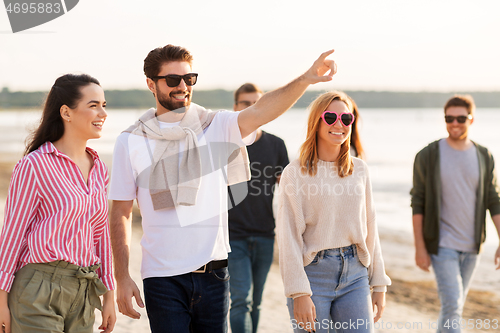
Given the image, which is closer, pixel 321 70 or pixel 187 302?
pixel 321 70

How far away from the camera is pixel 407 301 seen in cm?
716

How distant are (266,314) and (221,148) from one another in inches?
145

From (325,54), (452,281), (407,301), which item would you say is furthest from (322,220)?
(407,301)

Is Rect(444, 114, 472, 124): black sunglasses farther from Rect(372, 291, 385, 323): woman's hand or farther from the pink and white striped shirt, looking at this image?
the pink and white striped shirt

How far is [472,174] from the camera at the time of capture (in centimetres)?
491

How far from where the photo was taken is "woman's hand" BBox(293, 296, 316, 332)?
3.15 m

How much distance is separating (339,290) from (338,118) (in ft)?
3.64

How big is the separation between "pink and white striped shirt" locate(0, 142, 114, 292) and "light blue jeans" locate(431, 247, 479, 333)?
3.25 metres

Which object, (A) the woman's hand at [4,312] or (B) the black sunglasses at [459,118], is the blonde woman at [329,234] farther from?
(B) the black sunglasses at [459,118]

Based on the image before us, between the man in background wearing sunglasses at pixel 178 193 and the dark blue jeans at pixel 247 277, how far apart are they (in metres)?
1.57

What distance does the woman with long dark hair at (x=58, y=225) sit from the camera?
2682mm

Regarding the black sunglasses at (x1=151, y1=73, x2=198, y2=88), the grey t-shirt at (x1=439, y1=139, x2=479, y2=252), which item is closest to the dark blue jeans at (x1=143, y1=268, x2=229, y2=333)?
the black sunglasses at (x1=151, y1=73, x2=198, y2=88)

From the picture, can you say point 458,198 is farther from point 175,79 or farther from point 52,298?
point 52,298

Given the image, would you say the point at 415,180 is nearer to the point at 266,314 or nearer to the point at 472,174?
the point at 472,174
